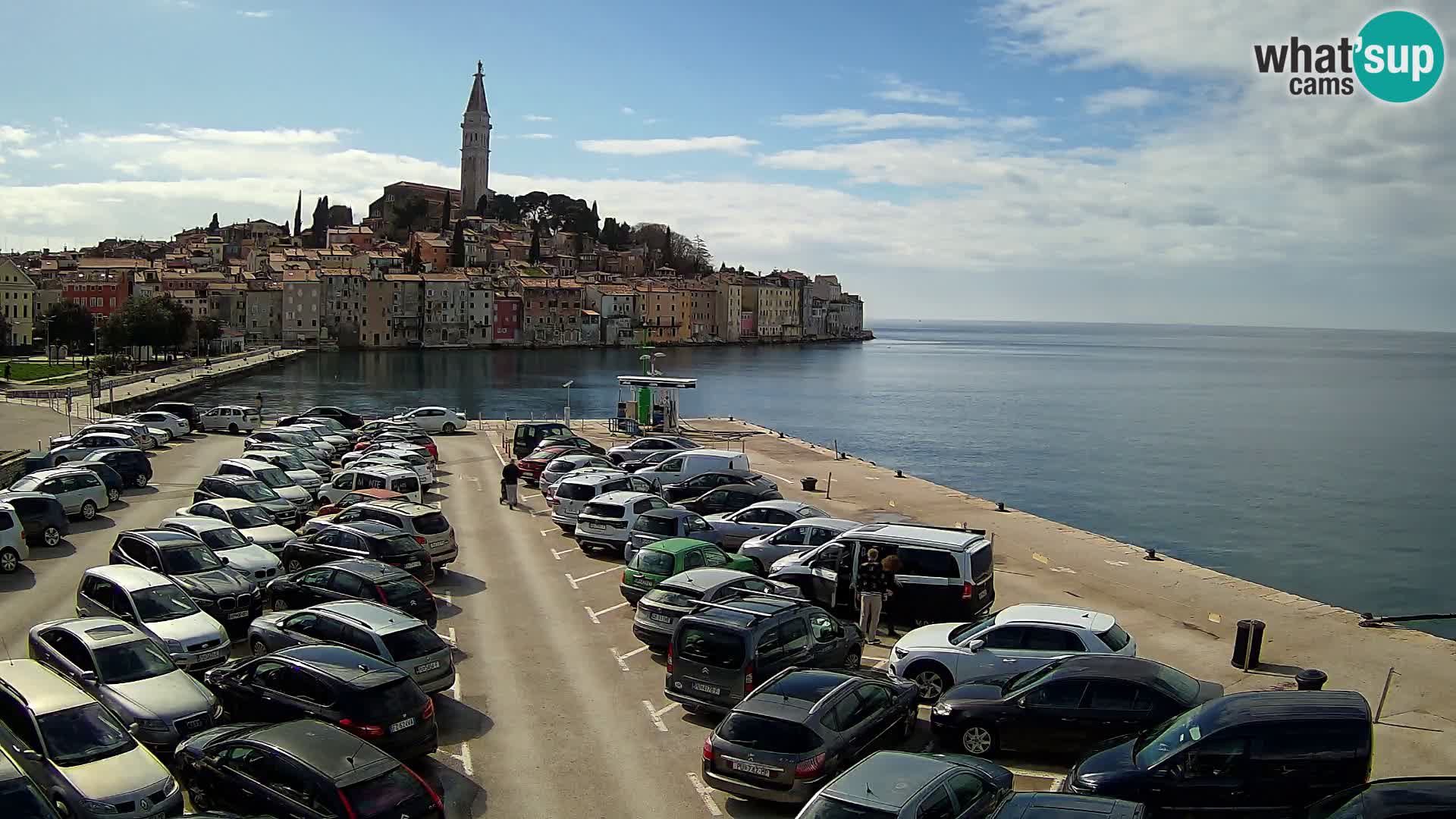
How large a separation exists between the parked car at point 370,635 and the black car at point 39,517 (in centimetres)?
1028

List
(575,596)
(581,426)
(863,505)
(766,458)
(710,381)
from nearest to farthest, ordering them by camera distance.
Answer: (575,596), (863,505), (766,458), (581,426), (710,381)

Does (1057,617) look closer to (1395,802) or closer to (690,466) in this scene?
(1395,802)

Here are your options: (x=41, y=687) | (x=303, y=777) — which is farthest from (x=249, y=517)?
(x=303, y=777)

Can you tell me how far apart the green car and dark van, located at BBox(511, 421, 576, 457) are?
56.8ft

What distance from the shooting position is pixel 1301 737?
8.28m

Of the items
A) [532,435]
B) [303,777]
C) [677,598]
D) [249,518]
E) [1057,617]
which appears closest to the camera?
[303,777]

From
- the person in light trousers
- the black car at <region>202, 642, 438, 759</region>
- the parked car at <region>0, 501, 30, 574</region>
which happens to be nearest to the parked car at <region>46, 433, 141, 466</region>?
the parked car at <region>0, 501, 30, 574</region>

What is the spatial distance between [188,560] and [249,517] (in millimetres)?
4713

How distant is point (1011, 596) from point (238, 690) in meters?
12.1

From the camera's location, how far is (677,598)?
14.1 metres

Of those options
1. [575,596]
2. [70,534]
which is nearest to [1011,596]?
[575,596]

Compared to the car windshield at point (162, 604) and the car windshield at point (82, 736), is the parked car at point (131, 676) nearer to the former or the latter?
the car windshield at point (82, 736)

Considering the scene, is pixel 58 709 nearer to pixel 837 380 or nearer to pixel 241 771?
pixel 241 771

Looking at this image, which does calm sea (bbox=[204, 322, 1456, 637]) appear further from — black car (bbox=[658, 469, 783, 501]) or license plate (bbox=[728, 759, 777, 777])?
license plate (bbox=[728, 759, 777, 777])
